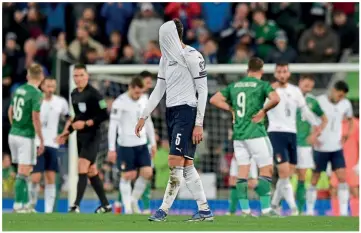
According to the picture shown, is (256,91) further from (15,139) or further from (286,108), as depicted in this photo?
(15,139)

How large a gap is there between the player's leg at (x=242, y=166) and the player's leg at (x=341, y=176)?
3422mm

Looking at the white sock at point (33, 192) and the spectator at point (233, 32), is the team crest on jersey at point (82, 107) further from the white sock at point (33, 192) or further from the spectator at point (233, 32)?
the spectator at point (233, 32)

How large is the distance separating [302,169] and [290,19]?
22.4ft

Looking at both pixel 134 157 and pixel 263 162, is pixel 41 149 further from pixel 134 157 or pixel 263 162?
pixel 263 162

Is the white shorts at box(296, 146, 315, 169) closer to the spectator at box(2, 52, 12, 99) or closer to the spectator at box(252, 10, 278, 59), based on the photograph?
the spectator at box(252, 10, 278, 59)

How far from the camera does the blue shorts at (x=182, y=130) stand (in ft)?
39.9

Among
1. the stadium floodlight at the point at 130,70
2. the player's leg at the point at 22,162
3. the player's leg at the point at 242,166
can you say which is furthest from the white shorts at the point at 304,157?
the player's leg at the point at 22,162

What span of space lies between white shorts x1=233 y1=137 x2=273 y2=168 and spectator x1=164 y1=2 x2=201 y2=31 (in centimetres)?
986

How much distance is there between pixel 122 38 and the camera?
2470 cm

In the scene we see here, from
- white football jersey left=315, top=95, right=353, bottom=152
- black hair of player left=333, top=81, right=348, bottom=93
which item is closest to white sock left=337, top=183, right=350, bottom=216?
white football jersey left=315, top=95, right=353, bottom=152

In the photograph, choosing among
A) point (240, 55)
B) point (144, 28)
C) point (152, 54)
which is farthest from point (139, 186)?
point (144, 28)

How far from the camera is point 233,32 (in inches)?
941

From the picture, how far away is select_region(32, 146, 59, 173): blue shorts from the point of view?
17.8m

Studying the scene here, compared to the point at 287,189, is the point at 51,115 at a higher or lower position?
higher
